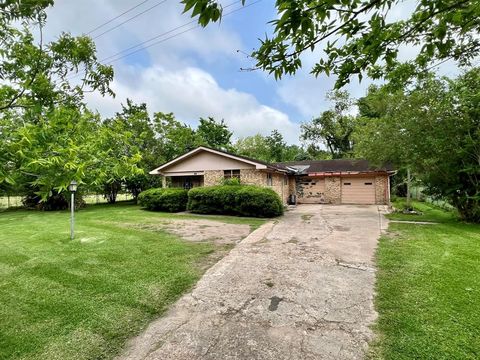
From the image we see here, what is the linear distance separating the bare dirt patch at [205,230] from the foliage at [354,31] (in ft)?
20.5

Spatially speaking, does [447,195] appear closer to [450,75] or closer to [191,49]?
[450,75]

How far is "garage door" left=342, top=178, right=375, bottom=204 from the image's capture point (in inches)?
761

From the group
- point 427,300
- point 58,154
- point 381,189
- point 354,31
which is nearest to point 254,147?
point 381,189

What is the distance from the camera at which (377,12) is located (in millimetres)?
2068

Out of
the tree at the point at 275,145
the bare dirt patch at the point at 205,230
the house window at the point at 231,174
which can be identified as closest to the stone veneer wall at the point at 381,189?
the house window at the point at 231,174

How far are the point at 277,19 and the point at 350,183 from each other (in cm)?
1983

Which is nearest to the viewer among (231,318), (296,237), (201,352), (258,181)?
(201,352)

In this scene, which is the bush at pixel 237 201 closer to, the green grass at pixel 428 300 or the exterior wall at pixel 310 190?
the green grass at pixel 428 300

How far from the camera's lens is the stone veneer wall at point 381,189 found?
18.9 m

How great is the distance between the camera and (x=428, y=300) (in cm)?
396

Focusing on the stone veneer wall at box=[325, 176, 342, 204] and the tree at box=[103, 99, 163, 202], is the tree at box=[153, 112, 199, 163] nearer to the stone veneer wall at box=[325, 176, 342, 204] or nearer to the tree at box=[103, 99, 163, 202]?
the tree at box=[103, 99, 163, 202]

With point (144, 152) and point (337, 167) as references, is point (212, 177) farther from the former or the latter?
point (337, 167)

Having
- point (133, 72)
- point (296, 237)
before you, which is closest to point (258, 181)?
point (296, 237)

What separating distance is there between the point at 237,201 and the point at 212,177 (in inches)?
154
